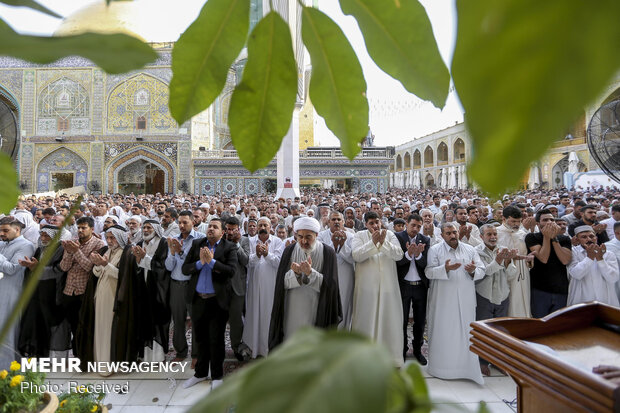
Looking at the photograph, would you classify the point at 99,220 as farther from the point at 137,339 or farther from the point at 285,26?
the point at 285,26

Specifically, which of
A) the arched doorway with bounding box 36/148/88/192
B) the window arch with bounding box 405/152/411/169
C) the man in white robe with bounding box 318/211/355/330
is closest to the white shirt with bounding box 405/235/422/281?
the man in white robe with bounding box 318/211/355/330

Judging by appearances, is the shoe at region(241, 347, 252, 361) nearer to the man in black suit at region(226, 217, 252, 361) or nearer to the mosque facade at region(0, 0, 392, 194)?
the man in black suit at region(226, 217, 252, 361)

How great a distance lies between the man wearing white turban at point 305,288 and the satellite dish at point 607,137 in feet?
13.2

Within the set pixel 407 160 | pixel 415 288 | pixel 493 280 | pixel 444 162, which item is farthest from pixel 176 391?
pixel 407 160

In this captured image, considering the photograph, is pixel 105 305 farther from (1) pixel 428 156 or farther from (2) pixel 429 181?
(1) pixel 428 156

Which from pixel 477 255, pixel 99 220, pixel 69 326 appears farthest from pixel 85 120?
pixel 477 255

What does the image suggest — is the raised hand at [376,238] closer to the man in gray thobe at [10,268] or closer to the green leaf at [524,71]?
the man in gray thobe at [10,268]

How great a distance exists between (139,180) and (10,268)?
1167cm

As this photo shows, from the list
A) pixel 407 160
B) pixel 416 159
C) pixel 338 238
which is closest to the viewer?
pixel 338 238

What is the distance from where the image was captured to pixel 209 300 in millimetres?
2068

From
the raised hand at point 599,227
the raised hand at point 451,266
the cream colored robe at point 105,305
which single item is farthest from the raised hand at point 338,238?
the raised hand at point 599,227

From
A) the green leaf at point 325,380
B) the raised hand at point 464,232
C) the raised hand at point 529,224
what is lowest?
the raised hand at point 464,232

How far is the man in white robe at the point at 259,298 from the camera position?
7.86ft

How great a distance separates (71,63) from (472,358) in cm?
1306
